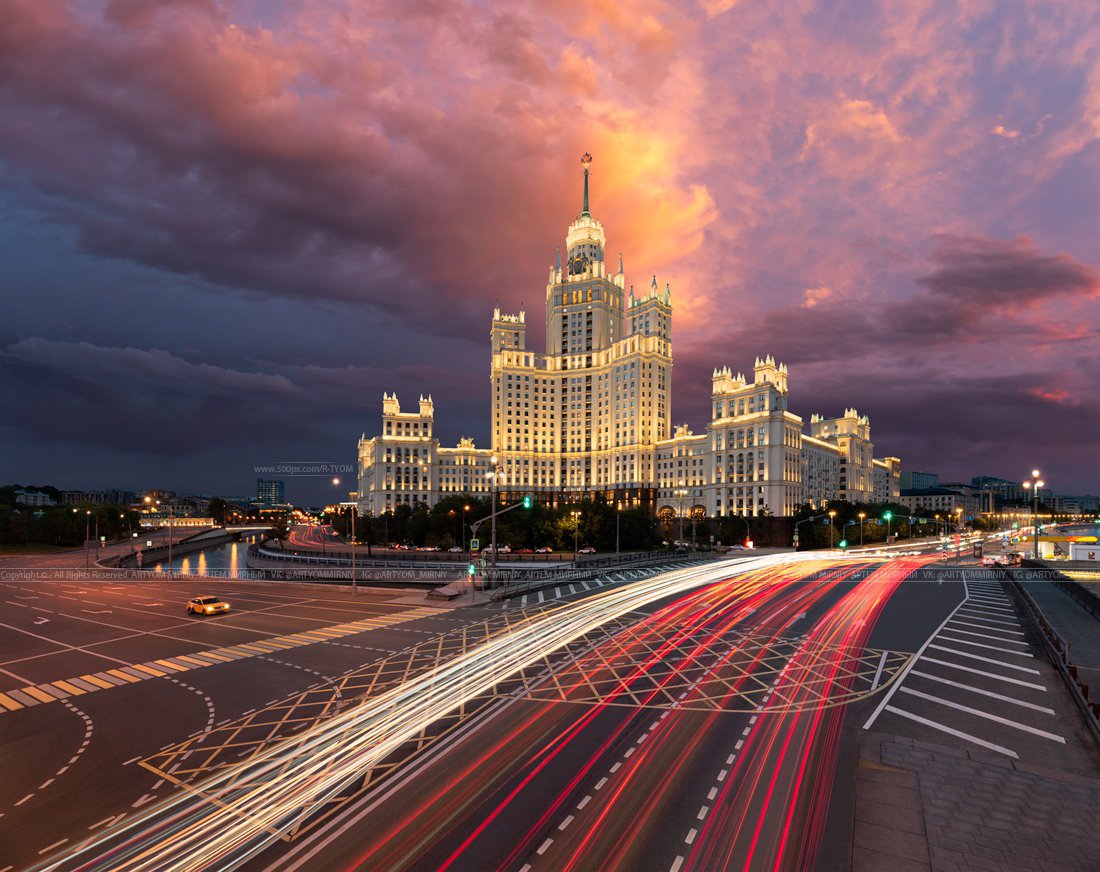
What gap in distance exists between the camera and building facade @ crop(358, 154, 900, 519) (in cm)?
14662

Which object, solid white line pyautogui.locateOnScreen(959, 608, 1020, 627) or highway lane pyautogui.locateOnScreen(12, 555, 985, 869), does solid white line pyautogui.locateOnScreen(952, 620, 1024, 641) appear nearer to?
solid white line pyautogui.locateOnScreen(959, 608, 1020, 627)

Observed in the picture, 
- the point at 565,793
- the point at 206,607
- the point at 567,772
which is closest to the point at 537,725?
the point at 567,772

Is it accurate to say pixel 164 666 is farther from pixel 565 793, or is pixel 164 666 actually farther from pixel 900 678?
pixel 900 678

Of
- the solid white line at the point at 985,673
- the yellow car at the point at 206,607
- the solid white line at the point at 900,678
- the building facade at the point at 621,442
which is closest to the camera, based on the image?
the solid white line at the point at 900,678

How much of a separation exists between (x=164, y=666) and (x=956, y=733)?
31067 millimetres

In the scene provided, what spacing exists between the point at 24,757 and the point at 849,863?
21954 millimetres

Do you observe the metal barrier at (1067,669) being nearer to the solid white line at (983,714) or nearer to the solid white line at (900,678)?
the solid white line at (983,714)

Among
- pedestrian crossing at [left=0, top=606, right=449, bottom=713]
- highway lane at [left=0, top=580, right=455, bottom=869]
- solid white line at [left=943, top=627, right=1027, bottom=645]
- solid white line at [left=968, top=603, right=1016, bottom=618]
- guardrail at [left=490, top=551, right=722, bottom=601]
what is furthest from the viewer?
guardrail at [left=490, top=551, right=722, bottom=601]

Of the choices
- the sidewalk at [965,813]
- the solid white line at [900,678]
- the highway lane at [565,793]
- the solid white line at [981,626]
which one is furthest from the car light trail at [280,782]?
the solid white line at [981,626]

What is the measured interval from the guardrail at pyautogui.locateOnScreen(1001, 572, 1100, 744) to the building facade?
111m

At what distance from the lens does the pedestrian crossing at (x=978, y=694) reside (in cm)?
1794

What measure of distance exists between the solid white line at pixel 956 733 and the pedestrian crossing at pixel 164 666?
26.3 m

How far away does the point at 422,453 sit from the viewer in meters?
→ 183

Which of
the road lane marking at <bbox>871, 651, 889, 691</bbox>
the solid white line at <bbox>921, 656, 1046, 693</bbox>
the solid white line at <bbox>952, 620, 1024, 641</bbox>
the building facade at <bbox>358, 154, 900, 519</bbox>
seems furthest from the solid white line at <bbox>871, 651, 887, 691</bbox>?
the building facade at <bbox>358, 154, 900, 519</bbox>
